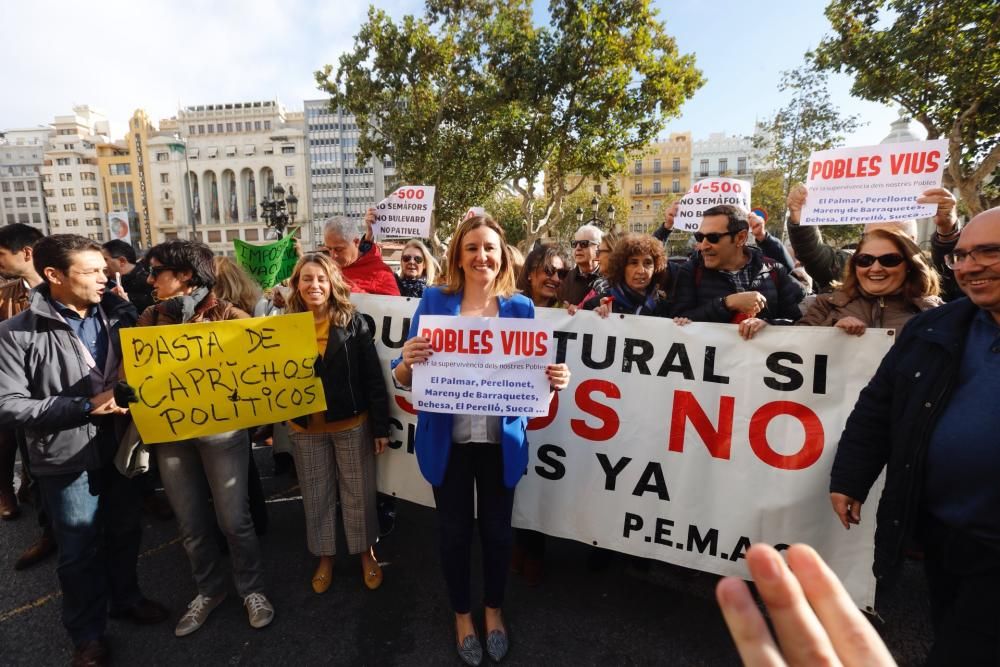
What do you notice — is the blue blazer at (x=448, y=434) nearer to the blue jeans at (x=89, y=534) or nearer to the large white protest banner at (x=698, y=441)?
the large white protest banner at (x=698, y=441)

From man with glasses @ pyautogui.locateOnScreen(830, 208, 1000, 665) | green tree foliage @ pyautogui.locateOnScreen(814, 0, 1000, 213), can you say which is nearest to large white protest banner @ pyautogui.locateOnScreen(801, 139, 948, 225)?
man with glasses @ pyautogui.locateOnScreen(830, 208, 1000, 665)

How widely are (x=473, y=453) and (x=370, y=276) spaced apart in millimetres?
2440

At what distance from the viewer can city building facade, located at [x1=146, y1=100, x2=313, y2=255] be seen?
89.6 metres

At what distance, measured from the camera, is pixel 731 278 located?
2865 millimetres

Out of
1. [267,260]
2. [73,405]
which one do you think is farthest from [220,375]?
[267,260]

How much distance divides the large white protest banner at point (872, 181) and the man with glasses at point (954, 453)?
205 cm

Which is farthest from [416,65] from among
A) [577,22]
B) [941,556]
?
[941,556]

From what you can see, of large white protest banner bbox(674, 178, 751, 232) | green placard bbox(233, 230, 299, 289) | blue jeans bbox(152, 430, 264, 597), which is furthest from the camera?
green placard bbox(233, 230, 299, 289)

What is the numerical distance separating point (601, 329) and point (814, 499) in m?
1.30

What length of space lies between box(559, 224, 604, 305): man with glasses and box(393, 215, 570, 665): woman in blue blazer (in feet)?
5.57

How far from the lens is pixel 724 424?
2576mm

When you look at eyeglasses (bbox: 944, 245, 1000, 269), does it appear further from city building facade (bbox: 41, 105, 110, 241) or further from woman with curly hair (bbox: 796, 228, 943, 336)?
city building facade (bbox: 41, 105, 110, 241)

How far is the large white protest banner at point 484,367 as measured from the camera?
7.37 feet

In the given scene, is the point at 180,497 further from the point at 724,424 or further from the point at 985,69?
the point at 985,69
